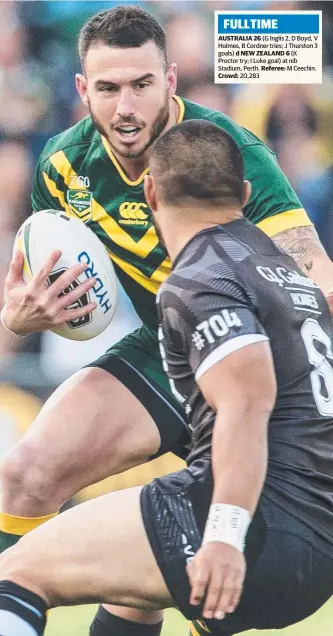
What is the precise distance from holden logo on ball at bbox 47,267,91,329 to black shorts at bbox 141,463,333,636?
1182mm

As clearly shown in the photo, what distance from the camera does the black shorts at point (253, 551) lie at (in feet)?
7.99

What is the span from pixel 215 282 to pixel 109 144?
1682mm

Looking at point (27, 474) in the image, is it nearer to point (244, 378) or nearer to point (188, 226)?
point (188, 226)

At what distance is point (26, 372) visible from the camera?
19.9 ft

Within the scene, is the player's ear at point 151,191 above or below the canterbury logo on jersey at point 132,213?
above

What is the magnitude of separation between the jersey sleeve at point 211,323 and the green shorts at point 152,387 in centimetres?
130

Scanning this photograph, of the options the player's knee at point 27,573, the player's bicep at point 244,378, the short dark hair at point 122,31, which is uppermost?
the short dark hair at point 122,31

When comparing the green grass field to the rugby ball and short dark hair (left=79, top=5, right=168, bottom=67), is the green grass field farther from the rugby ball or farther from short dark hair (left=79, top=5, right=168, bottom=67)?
short dark hair (left=79, top=5, right=168, bottom=67)

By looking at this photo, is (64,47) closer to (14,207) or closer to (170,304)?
(14,207)

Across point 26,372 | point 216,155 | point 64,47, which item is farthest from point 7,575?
Answer: point 64,47

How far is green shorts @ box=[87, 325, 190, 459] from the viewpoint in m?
3.81

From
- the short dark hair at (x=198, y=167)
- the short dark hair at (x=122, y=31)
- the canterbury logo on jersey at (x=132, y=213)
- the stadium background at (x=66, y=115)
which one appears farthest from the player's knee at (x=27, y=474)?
the stadium background at (x=66, y=115)

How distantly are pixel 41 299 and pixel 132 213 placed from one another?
70cm

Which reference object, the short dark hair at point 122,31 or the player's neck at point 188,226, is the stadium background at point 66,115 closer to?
the short dark hair at point 122,31
